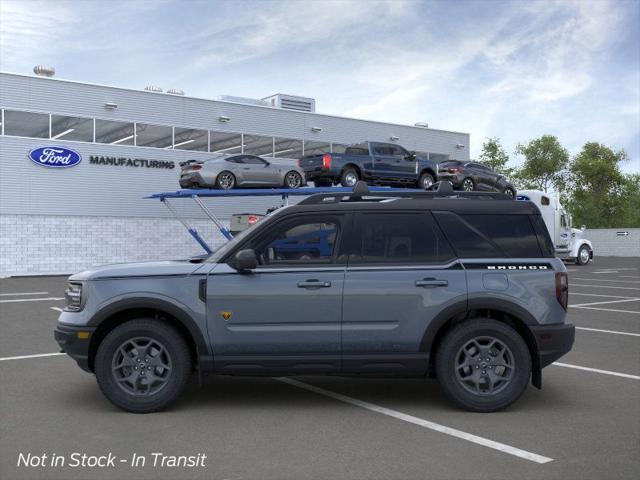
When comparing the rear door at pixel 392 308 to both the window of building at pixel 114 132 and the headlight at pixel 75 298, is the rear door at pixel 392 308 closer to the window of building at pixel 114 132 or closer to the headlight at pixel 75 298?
the headlight at pixel 75 298

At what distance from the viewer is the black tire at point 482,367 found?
5957mm

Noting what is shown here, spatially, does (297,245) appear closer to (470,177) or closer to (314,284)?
(314,284)

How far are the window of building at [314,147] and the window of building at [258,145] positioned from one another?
2060 millimetres

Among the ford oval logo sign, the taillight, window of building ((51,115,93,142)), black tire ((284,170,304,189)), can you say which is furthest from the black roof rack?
window of building ((51,115,93,142))

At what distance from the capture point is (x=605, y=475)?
4.36 m

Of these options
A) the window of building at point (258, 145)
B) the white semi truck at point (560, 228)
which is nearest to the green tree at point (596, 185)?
the white semi truck at point (560, 228)

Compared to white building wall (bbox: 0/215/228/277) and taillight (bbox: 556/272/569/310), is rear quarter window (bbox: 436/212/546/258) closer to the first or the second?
taillight (bbox: 556/272/569/310)

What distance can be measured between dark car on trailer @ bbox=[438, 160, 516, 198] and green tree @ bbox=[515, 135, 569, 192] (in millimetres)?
52197

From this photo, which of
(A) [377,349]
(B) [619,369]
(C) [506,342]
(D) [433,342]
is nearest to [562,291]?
(C) [506,342]

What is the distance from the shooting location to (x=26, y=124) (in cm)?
2764

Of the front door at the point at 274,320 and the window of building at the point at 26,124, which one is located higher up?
the window of building at the point at 26,124

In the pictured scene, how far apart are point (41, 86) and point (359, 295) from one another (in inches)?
1006

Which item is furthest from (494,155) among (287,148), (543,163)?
(287,148)

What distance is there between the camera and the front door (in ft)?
19.4
